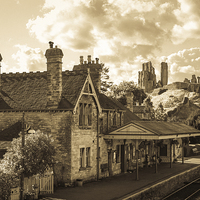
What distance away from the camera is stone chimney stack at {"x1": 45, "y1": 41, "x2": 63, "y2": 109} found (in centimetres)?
2497

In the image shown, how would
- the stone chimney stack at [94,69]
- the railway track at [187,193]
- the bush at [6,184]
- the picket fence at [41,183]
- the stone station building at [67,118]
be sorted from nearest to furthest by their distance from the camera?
the bush at [6,184] → the picket fence at [41,183] → the stone station building at [67,118] → the railway track at [187,193] → the stone chimney stack at [94,69]

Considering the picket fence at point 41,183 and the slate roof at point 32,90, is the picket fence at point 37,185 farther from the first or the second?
the slate roof at point 32,90

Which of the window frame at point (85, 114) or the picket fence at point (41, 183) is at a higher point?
the window frame at point (85, 114)

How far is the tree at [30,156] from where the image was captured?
18956mm

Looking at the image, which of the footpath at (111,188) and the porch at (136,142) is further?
the porch at (136,142)

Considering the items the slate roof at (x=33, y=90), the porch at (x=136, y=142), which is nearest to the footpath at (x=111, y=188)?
the porch at (x=136, y=142)

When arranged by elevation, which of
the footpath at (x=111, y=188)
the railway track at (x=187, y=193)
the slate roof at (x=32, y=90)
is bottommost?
the railway track at (x=187, y=193)

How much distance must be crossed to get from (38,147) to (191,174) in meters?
18.9

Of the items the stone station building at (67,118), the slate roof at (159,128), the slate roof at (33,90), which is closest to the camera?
the stone station building at (67,118)

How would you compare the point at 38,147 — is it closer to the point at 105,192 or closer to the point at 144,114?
the point at 105,192

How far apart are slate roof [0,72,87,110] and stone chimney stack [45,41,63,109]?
500 millimetres

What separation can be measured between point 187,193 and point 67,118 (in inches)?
442

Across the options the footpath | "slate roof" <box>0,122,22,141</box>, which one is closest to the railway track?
the footpath

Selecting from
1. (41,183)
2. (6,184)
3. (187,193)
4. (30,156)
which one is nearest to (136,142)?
(187,193)
